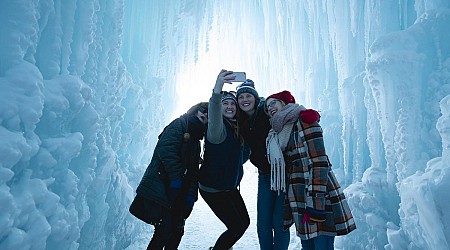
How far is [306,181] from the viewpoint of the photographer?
2127mm

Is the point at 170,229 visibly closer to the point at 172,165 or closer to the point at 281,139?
the point at 172,165

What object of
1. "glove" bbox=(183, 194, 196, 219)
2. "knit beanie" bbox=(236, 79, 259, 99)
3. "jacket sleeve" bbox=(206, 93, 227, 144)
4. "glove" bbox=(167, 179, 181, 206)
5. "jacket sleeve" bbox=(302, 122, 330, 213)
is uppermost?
"knit beanie" bbox=(236, 79, 259, 99)

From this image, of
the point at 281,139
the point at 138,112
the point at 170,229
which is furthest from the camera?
the point at 138,112

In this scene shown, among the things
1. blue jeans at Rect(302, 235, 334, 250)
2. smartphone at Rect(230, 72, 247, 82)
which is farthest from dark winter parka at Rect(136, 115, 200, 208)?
blue jeans at Rect(302, 235, 334, 250)

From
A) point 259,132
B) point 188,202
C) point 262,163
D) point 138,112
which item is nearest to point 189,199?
point 188,202

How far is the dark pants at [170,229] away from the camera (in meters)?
2.48

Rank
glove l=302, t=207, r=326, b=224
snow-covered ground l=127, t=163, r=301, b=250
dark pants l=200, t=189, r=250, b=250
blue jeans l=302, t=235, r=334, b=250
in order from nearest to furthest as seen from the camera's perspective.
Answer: glove l=302, t=207, r=326, b=224 → blue jeans l=302, t=235, r=334, b=250 → dark pants l=200, t=189, r=250, b=250 → snow-covered ground l=127, t=163, r=301, b=250

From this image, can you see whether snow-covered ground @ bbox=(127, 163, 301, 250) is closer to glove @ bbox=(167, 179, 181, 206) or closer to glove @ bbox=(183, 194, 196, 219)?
glove @ bbox=(183, 194, 196, 219)

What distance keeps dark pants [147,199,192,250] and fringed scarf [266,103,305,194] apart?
3.01ft

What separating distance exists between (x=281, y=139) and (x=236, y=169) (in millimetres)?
550

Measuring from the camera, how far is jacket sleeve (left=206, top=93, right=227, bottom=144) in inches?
87.7

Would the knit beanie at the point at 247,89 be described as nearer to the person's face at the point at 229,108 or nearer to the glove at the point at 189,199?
the person's face at the point at 229,108

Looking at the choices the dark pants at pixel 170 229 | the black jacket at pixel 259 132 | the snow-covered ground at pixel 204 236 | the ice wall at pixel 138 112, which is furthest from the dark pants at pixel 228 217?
the snow-covered ground at pixel 204 236

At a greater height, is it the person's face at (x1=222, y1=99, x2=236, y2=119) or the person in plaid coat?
the person's face at (x1=222, y1=99, x2=236, y2=119)
